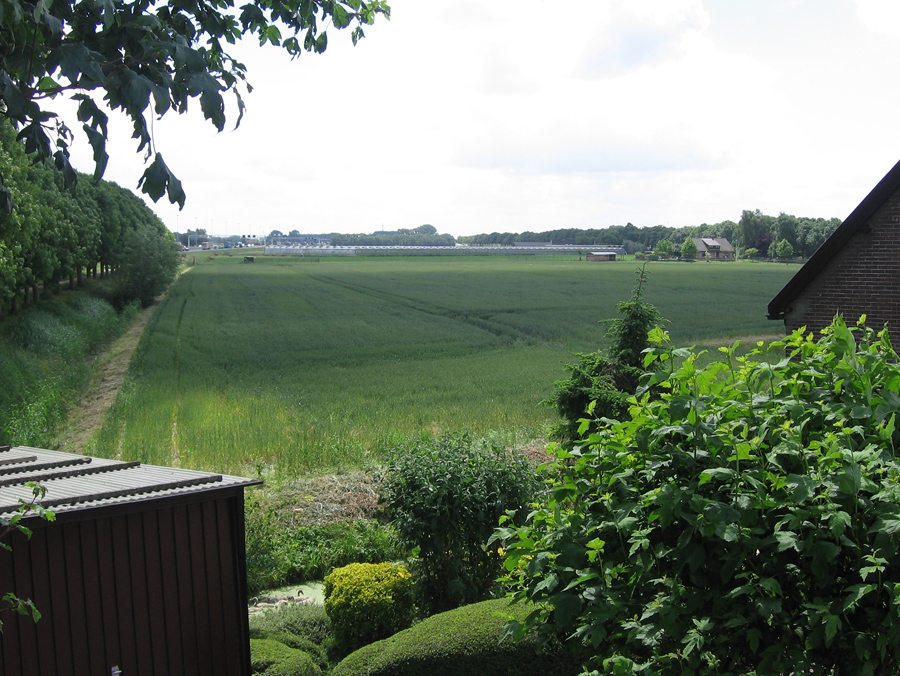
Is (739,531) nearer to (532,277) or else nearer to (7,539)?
(7,539)

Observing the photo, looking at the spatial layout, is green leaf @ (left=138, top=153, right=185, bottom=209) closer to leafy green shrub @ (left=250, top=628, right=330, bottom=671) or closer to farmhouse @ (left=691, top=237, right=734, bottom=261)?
leafy green shrub @ (left=250, top=628, right=330, bottom=671)

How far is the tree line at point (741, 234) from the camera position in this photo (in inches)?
4021

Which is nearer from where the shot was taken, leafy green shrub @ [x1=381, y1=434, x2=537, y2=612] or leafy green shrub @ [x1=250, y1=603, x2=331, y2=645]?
leafy green shrub @ [x1=250, y1=603, x2=331, y2=645]

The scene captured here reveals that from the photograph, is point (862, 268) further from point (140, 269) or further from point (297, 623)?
point (140, 269)

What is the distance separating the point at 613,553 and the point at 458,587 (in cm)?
581

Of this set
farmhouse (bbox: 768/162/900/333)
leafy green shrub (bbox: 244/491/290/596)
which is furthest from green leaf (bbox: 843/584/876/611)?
farmhouse (bbox: 768/162/900/333)

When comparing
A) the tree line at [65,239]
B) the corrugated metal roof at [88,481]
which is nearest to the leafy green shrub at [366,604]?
the corrugated metal roof at [88,481]

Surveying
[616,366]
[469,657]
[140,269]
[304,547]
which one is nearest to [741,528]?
[469,657]

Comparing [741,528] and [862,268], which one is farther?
[862,268]

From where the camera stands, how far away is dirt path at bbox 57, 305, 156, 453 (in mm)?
20828

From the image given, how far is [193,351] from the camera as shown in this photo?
37.0 metres

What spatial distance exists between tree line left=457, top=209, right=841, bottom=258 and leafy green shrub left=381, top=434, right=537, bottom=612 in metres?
61.5

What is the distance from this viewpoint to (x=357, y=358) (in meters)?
35.3

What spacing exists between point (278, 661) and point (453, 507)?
2563 mm
